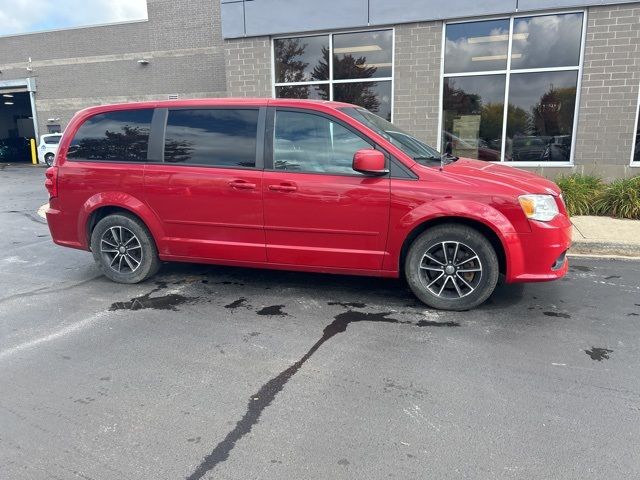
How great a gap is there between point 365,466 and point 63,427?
70.8 inches

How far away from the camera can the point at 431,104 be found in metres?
10.4

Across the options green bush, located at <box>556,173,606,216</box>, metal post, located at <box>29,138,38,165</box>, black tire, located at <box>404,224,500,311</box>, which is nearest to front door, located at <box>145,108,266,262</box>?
black tire, located at <box>404,224,500,311</box>

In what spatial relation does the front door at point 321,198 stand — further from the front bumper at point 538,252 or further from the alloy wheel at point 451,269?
the front bumper at point 538,252

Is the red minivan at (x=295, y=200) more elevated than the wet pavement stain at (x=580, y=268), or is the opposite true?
the red minivan at (x=295, y=200)

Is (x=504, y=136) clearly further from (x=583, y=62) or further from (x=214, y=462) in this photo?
(x=214, y=462)

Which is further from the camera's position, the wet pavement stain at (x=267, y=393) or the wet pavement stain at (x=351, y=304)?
the wet pavement stain at (x=351, y=304)

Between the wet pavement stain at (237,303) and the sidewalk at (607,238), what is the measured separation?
473 cm

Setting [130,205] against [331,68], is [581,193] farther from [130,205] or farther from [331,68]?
[130,205]

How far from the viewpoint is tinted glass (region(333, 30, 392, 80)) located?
10594 millimetres

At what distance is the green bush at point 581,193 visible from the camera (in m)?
8.50

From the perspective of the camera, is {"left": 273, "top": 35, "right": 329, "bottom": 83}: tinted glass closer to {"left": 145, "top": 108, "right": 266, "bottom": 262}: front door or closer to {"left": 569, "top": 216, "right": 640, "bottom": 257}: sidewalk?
{"left": 569, "top": 216, "right": 640, "bottom": 257}: sidewalk

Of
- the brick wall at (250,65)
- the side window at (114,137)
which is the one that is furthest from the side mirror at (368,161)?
the brick wall at (250,65)

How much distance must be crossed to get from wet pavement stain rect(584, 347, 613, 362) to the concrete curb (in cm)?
337

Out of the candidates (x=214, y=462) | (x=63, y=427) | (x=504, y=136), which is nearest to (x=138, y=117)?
(x=63, y=427)
